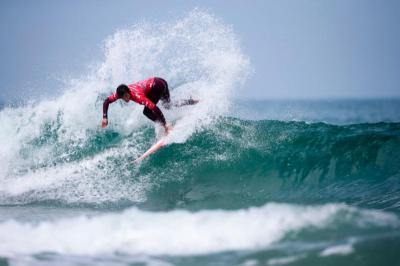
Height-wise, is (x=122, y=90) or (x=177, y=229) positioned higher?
(x=122, y=90)

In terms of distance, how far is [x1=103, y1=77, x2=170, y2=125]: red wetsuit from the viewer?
7.86 m

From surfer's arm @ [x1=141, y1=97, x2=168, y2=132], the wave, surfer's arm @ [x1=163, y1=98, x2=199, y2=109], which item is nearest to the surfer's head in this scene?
surfer's arm @ [x1=141, y1=97, x2=168, y2=132]

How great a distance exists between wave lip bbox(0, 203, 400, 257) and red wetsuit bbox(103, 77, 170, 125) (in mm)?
2688

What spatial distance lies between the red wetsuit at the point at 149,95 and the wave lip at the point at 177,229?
8.82 feet

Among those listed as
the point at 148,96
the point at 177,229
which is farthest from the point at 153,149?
the point at 177,229

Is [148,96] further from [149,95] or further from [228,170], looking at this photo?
[228,170]

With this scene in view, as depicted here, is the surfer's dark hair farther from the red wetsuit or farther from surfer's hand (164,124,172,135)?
surfer's hand (164,124,172,135)

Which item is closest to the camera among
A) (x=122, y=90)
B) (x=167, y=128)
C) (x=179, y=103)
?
(x=122, y=90)

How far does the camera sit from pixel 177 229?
5.04 metres

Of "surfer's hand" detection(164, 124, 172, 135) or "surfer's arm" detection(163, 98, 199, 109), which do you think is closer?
"surfer's hand" detection(164, 124, 172, 135)

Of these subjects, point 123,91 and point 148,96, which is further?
point 148,96

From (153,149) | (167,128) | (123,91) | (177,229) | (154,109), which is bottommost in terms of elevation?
(177,229)

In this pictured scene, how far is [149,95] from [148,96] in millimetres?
31

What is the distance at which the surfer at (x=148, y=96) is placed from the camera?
7710 millimetres
